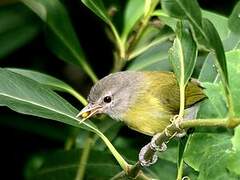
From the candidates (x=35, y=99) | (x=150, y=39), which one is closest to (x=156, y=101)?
(x=150, y=39)

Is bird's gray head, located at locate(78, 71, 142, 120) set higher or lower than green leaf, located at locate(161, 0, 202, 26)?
lower

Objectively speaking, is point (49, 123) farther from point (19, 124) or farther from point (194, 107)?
point (194, 107)

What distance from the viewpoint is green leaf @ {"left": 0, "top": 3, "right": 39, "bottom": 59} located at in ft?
15.6

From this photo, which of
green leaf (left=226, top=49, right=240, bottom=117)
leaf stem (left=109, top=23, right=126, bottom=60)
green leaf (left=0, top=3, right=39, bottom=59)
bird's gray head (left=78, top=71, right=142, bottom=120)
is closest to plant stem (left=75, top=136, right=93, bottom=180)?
bird's gray head (left=78, top=71, right=142, bottom=120)

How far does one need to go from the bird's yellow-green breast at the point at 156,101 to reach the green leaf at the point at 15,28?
3.58ft

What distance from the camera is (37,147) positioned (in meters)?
5.20

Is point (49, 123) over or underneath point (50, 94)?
underneath

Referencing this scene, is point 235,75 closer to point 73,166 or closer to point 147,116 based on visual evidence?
point 147,116

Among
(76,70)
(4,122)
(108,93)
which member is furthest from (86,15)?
(108,93)

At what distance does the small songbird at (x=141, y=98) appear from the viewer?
377cm

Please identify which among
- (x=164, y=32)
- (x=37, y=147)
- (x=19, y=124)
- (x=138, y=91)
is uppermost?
(x=164, y=32)

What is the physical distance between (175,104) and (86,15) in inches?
65.2

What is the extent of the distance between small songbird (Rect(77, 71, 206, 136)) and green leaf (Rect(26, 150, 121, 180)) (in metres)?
0.27

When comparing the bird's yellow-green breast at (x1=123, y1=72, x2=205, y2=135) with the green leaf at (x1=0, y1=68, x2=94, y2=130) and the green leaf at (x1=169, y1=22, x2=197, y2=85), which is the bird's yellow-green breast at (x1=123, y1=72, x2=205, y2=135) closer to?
the green leaf at (x1=0, y1=68, x2=94, y2=130)
